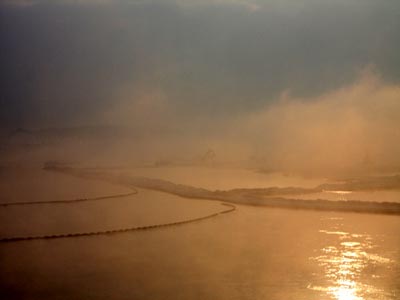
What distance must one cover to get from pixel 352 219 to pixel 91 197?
5.40 m

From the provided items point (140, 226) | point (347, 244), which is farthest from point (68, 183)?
point (347, 244)

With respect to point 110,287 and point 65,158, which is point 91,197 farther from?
point 65,158

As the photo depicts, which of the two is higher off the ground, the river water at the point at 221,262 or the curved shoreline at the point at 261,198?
the curved shoreline at the point at 261,198

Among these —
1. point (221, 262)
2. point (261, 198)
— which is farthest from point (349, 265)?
point (261, 198)

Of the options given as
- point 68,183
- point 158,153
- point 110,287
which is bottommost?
point 110,287

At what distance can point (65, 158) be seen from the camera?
57.6 ft

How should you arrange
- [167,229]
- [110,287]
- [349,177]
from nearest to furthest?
[110,287]
[167,229]
[349,177]

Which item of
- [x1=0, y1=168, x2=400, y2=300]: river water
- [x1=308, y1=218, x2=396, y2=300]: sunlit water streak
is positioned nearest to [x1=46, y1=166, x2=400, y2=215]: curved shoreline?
[x1=0, y1=168, x2=400, y2=300]: river water

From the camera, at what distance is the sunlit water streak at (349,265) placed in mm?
4449

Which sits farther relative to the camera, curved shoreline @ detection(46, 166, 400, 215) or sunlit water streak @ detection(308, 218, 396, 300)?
curved shoreline @ detection(46, 166, 400, 215)

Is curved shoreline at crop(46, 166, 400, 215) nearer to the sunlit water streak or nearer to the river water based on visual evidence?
the river water

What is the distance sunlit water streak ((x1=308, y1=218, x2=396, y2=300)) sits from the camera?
14.6 feet

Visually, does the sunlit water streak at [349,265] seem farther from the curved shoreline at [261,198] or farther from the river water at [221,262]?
the curved shoreline at [261,198]

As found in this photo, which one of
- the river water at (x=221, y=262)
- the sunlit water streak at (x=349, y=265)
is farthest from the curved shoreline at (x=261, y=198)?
the sunlit water streak at (x=349, y=265)
